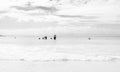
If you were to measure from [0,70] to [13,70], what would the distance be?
616 millimetres

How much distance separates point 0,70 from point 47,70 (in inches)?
89.4

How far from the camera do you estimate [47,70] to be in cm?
1120

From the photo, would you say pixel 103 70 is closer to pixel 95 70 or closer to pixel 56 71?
pixel 95 70

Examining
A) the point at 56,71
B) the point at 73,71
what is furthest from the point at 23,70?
the point at 73,71

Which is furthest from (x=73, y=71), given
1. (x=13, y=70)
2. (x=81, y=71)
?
(x=13, y=70)

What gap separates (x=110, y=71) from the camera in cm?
1114

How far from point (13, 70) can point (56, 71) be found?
6.92ft

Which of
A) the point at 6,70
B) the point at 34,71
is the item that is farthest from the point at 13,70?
the point at 34,71

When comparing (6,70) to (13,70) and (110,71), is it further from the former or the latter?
(110,71)

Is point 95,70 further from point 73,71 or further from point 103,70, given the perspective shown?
point 73,71

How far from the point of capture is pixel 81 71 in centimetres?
1111

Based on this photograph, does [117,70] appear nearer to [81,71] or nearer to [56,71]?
[81,71]

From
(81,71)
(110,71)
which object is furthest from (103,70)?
(81,71)

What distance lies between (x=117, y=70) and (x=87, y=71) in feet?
5.03
